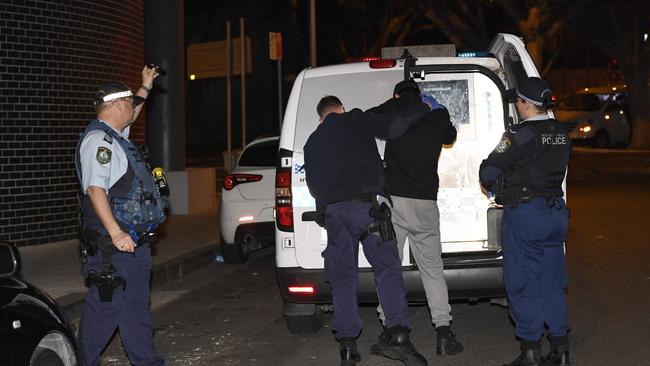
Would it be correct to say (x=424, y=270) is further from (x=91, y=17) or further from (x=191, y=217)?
(x=191, y=217)

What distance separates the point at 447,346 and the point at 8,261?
11.7 ft

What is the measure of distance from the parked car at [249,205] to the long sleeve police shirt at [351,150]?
4.79m

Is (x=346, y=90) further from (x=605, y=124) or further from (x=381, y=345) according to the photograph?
(x=605, y=124)

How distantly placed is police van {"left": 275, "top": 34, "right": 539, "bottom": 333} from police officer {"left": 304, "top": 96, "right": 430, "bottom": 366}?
0.45 metres

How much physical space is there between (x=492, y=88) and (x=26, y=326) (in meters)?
4.12

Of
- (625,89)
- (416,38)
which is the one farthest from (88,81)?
(416,38)

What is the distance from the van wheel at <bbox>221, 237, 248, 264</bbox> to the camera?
12367mm

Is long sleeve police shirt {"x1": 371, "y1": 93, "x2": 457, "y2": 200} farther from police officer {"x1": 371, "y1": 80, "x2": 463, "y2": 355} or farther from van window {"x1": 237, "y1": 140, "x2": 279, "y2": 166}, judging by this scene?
van window {"x1": 237, "y1": 140, "x2": 279, "y2": 166}

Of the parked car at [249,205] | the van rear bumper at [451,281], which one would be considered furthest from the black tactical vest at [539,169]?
the parked car at [249,205]

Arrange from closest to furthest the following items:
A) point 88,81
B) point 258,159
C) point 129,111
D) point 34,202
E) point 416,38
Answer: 1. point 129,111
2. point 258,159
3. point 34,202
4. point 88,81
5. point 416,38

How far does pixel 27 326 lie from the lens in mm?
5012

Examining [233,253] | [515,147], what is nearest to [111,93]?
[515,147]

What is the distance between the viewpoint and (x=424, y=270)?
7.38 meters

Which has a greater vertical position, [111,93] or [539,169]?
[111,93]
